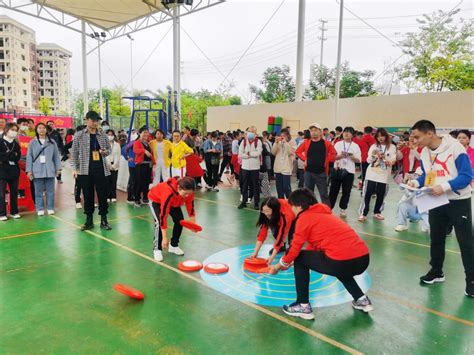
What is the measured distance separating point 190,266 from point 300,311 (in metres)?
1.58

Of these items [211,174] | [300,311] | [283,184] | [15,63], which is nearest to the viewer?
[300,311]

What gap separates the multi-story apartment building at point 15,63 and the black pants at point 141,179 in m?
61.6

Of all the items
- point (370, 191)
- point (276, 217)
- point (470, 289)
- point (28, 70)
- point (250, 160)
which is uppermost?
point (28, 70)

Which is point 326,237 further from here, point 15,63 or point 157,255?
point 15,63

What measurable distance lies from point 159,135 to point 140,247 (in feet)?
10.7

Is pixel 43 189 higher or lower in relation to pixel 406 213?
higher

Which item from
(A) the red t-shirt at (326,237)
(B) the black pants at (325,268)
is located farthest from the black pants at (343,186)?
(A) the red t-shirt at (326,237)

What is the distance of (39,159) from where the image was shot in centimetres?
675

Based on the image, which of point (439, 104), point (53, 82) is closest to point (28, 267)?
point (439, 104)

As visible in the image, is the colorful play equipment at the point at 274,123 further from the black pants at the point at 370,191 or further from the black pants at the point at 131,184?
the black pants at the point at 370,191

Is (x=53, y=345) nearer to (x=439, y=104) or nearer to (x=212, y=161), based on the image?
(x=212, y=161)

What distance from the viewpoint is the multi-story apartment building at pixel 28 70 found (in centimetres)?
6256

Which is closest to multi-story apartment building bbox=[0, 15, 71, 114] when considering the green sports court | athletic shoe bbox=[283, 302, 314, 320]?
the green sports court

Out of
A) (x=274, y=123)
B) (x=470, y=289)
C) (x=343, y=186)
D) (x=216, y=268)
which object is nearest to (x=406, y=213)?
(x=343, y=186)
